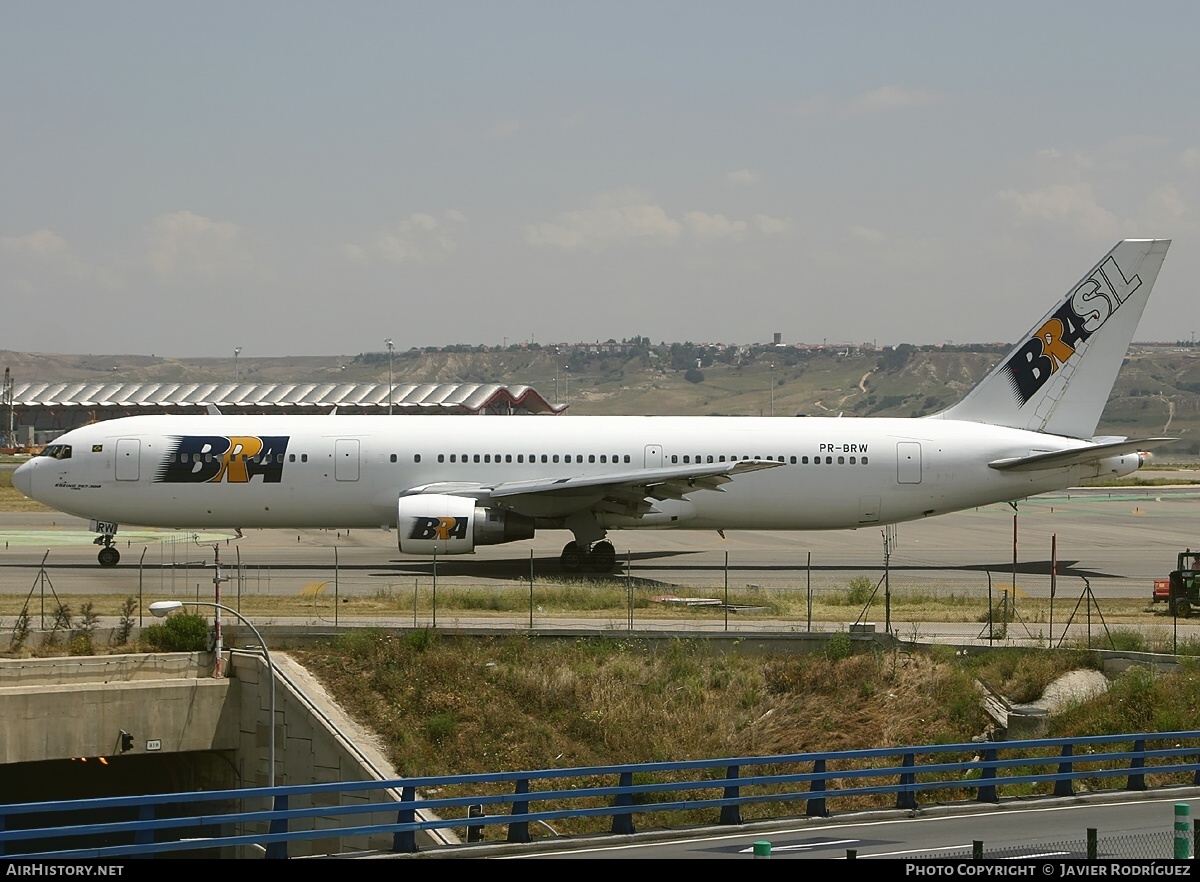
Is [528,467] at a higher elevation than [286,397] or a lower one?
lower

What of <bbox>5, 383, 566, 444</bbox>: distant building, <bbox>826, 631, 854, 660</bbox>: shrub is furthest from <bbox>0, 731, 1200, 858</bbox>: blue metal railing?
<bbox>5, 383, 566, 444</bbox>: distant building

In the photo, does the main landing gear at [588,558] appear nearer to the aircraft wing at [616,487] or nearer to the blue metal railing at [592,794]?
the aircraft wing at [616,487]

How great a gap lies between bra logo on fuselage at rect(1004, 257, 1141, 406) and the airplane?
0.05 m

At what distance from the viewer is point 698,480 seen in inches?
1484

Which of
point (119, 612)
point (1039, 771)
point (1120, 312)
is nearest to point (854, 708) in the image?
point (1039, 771)

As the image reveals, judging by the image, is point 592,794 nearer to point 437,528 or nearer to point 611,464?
point 437,528

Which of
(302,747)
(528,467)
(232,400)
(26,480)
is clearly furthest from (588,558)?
(232,400)

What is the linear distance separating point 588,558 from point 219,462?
1077cm

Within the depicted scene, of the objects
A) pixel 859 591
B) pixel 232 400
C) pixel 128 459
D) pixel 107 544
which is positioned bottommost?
pixel 859 591

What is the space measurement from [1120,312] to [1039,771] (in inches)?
889

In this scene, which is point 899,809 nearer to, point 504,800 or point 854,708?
point 504,800

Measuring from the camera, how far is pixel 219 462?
127 ft

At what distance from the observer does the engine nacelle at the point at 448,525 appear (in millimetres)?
37219

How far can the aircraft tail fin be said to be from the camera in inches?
1661
